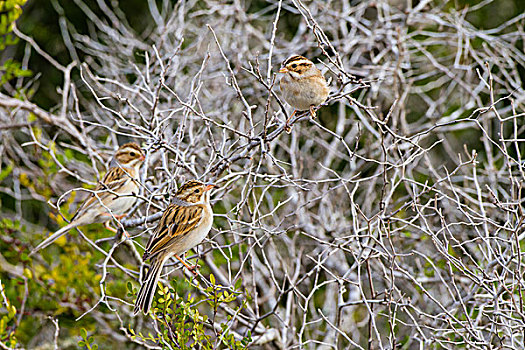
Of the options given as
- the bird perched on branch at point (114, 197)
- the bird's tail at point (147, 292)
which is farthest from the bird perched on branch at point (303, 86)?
the bird perched on branch at point (114, 197)

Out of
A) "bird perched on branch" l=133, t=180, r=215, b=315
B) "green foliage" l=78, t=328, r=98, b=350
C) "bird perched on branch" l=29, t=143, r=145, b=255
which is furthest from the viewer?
"bird perched on branch" l=29, t=143, r=145, b=255

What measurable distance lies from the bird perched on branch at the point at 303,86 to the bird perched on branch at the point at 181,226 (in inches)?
34.1

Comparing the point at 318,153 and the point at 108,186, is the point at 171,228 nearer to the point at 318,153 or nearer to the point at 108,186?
the point at 108,186

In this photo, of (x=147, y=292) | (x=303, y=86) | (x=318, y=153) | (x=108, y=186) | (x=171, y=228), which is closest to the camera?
(x=147, y=292)

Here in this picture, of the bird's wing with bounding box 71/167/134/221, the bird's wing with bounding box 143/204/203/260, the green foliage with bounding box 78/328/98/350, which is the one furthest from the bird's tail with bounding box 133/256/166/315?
the bird's wing with bounding box 71/167/134/221

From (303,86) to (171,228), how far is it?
1.37m

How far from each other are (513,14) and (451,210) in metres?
5.07

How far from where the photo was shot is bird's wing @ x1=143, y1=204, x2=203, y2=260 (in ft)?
14.8

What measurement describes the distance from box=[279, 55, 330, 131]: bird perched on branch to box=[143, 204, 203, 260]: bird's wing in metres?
1.00

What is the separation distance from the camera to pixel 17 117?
24.2 ft

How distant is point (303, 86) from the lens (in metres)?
4.72

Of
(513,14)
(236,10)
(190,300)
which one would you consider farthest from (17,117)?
(513,14)

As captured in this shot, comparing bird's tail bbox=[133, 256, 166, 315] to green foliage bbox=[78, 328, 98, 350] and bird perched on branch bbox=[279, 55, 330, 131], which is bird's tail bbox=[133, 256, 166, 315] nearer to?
green foliage bbox=[78, 328, 98, 350]

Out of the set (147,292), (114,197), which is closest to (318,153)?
(114,197)
